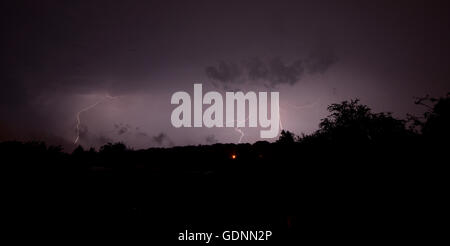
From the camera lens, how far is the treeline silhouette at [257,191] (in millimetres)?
7867

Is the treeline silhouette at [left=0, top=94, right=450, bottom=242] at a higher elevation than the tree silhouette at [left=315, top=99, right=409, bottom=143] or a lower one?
lower

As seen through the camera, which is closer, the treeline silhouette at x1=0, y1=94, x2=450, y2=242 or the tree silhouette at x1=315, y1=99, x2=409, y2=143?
the treeline silhouette at x1=0, y1=94, x2=450, y2=242

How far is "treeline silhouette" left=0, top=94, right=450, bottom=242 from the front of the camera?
25.8 feet

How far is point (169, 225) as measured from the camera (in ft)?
30.4

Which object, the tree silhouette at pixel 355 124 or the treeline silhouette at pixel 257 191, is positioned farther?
the tree silhouette at pixel 355 124

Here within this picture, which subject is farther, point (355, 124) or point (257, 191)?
point (355, 124)

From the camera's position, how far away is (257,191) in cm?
1051

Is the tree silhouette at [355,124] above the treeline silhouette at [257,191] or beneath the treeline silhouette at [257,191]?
above
